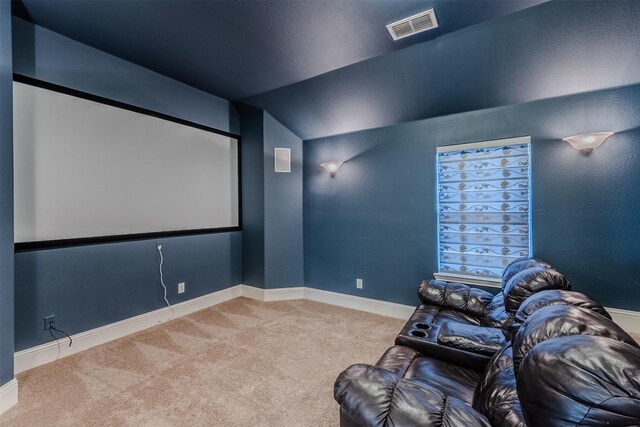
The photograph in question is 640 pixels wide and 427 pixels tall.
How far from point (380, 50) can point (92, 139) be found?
2.96 m

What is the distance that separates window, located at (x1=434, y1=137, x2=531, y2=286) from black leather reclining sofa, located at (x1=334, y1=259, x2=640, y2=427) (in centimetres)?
159

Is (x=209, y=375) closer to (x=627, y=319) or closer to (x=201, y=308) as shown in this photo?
(x=201, y=308)

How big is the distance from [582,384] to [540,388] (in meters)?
0.10

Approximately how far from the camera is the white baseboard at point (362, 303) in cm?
338

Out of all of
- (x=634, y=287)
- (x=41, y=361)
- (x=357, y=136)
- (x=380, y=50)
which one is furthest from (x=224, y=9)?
(x=634, y=287)

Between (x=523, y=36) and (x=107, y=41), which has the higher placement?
(x=107, y=41)

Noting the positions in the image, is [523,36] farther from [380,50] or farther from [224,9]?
[224,9]

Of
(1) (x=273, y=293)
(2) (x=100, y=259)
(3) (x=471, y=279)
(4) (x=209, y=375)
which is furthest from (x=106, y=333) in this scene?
(3) (x=471, y=279)

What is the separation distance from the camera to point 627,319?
2.51 meters

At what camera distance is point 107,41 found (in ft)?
8.57

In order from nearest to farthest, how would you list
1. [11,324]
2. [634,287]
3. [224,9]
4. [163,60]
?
1. [11,324]
2. [224,9]
3. [634,287]
4. [163,60]

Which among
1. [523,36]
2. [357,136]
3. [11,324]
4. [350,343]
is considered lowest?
[350,343]

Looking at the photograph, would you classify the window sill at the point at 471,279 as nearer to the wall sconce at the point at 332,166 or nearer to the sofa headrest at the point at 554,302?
the sofa headrest at the point at 554,302

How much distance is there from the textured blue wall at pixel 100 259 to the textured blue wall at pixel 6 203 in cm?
51
